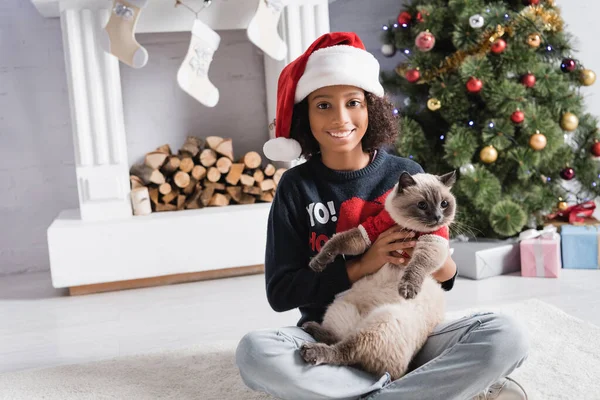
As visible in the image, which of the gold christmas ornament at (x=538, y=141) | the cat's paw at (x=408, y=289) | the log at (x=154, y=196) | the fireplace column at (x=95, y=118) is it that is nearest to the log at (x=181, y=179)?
the log at (x=154, y=196)

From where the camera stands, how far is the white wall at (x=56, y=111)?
318 cm

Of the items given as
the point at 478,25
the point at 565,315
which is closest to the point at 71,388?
the point at 565,315

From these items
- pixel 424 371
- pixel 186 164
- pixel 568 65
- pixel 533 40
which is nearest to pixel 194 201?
pixel 186 164

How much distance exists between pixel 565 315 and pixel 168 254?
1.58 m

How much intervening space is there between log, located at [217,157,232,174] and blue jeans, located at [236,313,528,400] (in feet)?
5.71

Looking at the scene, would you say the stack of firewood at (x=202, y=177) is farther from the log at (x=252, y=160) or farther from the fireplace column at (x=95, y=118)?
the fireplace column at (x=95, y=118)

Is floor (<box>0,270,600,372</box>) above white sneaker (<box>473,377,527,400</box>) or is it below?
below

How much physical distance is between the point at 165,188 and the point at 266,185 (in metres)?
0.46

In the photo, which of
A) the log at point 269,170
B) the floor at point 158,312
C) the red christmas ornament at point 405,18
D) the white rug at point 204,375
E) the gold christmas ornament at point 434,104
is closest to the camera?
the white rug at point 204,375

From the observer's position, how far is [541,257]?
2738 millimetres

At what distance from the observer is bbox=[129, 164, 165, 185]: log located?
10.1ft

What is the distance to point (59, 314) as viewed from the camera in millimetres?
2602

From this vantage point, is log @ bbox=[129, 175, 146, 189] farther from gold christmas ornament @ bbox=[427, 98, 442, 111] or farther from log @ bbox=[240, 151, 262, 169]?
gold christmas ornament @ bbox=[427, 98, 442, 111]

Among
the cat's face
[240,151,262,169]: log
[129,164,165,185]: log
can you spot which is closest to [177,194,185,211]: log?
[129,164,165,185]: log
